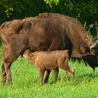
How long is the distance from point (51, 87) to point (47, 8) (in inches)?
795

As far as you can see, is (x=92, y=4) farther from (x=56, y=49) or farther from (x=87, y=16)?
(x=56, y=49)

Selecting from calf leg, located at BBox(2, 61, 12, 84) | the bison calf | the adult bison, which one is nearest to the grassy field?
calf leg, located at BBox(2, 61, 12, 84)

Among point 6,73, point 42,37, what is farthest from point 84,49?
point 6,73

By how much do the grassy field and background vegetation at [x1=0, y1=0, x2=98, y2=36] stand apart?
12900mm

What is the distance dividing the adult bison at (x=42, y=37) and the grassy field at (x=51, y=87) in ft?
2.25

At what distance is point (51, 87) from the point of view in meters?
12.2

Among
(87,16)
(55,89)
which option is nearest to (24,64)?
(55,89)

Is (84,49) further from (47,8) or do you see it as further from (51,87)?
(47,8)

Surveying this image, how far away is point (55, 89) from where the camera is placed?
11.7 metres

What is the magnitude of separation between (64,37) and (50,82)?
4.53 ft

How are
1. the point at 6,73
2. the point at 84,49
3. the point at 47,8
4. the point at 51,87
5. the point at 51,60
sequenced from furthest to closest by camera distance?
the point at 47,8 → the point at 84,49 → the point at 6,73 → the point at 51,60 → the point at 51,87

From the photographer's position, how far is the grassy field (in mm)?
10875

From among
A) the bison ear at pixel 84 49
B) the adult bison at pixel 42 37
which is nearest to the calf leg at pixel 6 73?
the adult bison at pixel 42 37

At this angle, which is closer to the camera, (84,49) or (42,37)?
(42,37)
